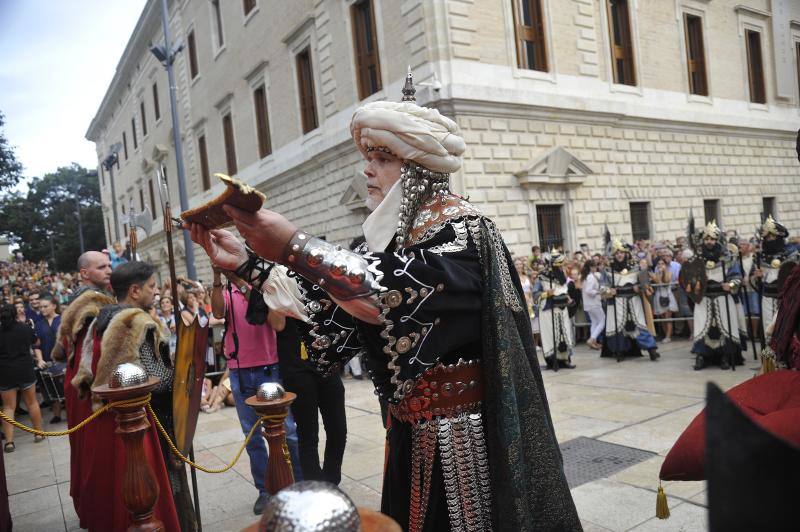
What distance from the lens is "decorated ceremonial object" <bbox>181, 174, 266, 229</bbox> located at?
4.53ft

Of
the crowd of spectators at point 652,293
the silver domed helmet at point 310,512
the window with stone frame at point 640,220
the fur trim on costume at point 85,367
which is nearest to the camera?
the silver domed helmet at point 310,512

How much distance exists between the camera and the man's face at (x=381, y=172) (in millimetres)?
1965

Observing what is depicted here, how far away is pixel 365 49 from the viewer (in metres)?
15.7

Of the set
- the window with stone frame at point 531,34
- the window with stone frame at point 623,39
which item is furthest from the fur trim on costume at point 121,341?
the window with stone frame at point 623,39

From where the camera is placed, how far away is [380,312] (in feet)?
4.91

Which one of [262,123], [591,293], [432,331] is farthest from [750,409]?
[262,123]

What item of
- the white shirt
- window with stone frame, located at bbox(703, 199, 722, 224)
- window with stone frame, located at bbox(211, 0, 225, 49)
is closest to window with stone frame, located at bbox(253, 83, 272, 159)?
window with stone frame, located at bbox(211, 0, 225, 49)

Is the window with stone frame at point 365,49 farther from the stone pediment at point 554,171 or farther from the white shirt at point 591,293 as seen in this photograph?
the white shirt at point 591,293

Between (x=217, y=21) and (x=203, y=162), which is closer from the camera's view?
(x=217, y=21)

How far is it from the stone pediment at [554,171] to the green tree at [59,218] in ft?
171

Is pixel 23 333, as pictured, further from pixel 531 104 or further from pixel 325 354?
pixel 531 104

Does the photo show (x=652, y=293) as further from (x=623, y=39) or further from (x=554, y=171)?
Answer: (x=623, y=39)

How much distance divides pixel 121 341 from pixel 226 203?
2.51m

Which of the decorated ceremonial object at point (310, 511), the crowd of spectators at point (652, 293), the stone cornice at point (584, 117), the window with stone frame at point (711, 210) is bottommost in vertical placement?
the crowd of spectators at point (652, 293)
